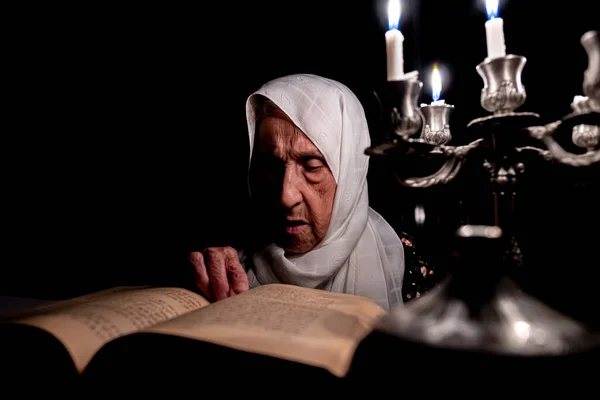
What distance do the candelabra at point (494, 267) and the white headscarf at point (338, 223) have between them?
0.72 m

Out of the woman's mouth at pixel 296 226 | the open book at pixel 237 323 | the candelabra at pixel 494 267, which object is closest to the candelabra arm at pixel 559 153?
the candelabra at pixel 494 267

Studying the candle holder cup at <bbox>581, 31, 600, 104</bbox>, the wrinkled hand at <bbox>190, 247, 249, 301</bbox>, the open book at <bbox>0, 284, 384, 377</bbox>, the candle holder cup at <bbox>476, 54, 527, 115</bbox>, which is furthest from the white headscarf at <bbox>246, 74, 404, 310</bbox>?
the candle holder cup at <bbox>581, 31, 600, 104</bbox>

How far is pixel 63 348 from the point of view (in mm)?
720

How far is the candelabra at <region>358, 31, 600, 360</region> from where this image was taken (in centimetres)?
52

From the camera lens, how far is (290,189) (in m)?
1.58

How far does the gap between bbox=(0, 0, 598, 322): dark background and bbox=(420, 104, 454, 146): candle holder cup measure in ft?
2.15

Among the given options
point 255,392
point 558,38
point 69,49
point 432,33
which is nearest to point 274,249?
point 255,392

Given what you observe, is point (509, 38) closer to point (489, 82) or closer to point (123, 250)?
point (489, 82)

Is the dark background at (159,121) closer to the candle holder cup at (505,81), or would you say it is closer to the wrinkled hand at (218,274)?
the wrinkled hand at (218,274)

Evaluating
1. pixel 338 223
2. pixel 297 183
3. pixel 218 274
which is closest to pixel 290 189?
pixel 297 183

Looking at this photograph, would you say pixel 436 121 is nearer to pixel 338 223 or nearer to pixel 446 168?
pixel 446 168

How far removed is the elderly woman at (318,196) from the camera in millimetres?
1600

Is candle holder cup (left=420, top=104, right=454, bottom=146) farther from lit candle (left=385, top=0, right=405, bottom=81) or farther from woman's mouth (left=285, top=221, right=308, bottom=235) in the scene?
woman's mouth (left=285, top=221, right=308, bottom=235)

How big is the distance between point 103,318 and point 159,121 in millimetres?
1849
